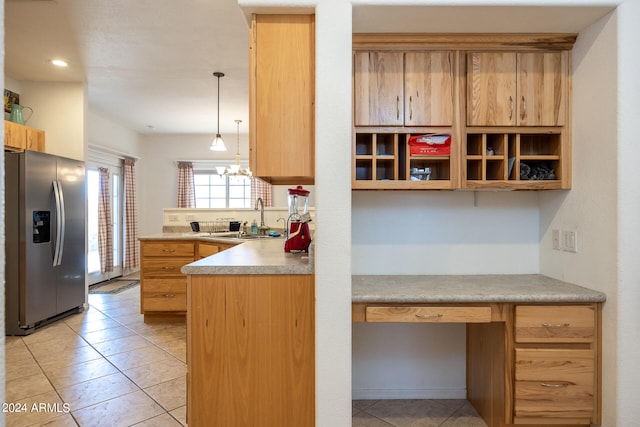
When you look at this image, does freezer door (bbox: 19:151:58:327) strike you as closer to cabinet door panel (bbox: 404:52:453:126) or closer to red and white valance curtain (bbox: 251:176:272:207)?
cabinet door panel (bbox: 404:52:453:126)

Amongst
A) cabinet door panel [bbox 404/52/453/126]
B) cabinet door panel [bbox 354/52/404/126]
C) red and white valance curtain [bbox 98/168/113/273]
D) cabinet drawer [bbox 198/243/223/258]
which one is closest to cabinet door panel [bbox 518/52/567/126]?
cabinet door panel [bbox 404/52/453/126]

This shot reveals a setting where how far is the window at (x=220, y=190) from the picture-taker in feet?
22.4

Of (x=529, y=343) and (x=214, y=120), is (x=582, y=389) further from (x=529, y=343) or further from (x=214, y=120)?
(x=214, y=120)

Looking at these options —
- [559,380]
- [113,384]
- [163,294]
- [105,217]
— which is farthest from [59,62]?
[559,380]

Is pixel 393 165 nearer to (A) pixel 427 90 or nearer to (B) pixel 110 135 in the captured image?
(A) pixel 427 90

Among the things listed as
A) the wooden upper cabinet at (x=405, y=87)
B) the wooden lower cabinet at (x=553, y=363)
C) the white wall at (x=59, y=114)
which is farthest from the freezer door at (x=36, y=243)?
the wooden lower cabinet at (x=553, y=363)

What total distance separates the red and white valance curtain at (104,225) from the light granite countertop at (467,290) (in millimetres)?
5022

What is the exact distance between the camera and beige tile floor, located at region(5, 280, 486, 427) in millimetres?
1945

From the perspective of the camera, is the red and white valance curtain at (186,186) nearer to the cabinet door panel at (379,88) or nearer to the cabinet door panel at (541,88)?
the cabinet door panel at (379,88)

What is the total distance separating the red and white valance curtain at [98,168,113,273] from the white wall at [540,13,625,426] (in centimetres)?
585

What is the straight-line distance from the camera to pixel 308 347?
1.56 meters

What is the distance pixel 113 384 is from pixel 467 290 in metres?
2.29

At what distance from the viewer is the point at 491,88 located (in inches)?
70.5

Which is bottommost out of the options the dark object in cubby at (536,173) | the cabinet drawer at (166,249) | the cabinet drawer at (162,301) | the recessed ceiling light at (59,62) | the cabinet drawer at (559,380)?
the cabinet drawer at (162,301)
